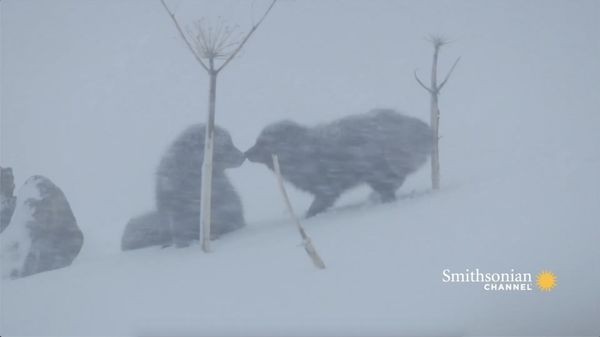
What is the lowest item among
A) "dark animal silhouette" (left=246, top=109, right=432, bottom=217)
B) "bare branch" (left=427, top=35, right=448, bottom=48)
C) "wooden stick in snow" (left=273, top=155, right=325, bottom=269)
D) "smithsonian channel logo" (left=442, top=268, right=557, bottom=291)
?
"smithsonian channel logo" (left=442, top=268, right=557, bottom=291)

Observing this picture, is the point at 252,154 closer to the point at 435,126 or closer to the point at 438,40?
the point at 435,126

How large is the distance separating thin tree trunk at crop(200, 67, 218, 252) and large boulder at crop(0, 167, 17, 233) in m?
0.75

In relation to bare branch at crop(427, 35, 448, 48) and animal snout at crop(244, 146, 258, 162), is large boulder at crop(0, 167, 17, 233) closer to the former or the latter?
animal snout at crop(244, 146, 258, 162)

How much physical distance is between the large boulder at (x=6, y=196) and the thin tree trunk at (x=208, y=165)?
0.75 m

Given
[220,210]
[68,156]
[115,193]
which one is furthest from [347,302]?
[68,156]

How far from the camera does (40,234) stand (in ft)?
7.09

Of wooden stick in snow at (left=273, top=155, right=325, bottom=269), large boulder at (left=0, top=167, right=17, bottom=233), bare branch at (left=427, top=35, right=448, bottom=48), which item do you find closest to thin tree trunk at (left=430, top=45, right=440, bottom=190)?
bare branch at (left=427, top=35, right=448, bottom=48)

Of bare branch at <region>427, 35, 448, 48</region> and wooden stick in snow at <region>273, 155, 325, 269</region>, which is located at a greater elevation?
bare branch at <region>427, 35, 448, 48</region>

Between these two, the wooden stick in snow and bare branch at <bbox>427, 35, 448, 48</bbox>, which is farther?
bare branch at <bbox>427, 35, 448, 48</bbox>

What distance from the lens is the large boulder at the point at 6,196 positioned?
2.20m

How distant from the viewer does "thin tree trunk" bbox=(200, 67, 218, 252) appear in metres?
2.00

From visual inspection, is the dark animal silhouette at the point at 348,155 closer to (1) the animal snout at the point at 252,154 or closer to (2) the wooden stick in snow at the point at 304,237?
(1) the animal snout at the point at 252,154

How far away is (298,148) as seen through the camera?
211 centimetres

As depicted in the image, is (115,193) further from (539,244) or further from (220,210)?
(539,244)
